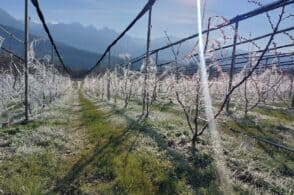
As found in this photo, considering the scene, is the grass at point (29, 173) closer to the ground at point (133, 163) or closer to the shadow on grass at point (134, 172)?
the ground at point (133, 163)

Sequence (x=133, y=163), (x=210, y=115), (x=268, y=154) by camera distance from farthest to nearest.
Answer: (x=210, y=115)
(x=268, y=154)
(x=133, y=163)

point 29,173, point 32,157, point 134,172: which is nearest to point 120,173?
point 134,172

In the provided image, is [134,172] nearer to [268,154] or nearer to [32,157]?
[32,157]

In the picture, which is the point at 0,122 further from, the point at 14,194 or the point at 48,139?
the point at 14,194

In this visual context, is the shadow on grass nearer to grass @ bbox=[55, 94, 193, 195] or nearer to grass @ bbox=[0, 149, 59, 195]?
grass @ bbox=[55, 94, 193, 195]

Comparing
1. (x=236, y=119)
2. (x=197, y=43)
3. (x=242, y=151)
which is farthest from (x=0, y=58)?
(x=242, y=151)

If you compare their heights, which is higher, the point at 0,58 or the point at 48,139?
the point at 0,58

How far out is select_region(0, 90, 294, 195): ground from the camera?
20.9 feet

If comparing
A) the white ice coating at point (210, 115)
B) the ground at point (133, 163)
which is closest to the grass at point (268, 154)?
the ground at point (133, 163)

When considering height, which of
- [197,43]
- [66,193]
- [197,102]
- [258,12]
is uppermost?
[258,12]

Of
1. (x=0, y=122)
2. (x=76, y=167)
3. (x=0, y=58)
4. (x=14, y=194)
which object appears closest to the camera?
(x=14, y=194)

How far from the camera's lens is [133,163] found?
7.87 m

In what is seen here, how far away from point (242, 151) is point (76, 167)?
4018 mm

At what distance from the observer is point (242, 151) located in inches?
352
